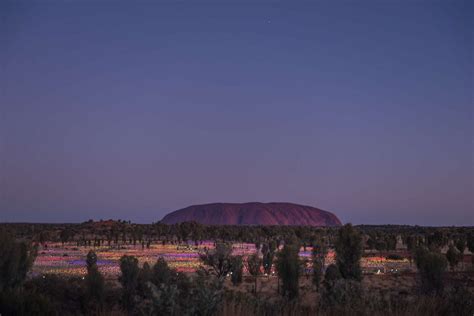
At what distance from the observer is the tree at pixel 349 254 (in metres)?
31.0

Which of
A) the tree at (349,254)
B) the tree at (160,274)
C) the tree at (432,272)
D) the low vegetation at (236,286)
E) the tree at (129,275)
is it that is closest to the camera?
the low vegetation at (236,286)

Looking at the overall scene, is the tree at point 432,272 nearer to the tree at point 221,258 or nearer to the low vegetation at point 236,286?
the low vegetation at point 236,286

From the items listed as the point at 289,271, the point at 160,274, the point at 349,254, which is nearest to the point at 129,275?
the point at 160,274

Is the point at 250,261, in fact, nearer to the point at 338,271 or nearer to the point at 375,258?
the point at 338,271

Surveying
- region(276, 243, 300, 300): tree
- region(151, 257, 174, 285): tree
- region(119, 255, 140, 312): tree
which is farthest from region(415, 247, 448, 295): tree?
region(119, 255, 140, 312): tree

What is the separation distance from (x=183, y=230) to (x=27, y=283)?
7871 cm

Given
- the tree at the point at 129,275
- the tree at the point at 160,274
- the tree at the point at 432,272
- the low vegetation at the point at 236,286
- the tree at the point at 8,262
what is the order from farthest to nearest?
1. the tree at the point at 160,274
2. the tree at the point at 432,272
3. the tree at the point at 129,275
4. the tree at the point at 8,262
5. the low vegetation at the point at 236,286

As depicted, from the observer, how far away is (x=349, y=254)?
3141cm

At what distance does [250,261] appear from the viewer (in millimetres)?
42875

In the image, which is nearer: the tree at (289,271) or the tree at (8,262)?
the tree at (8,262)

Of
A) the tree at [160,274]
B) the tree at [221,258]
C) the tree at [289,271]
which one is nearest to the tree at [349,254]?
the tree at [289,271]

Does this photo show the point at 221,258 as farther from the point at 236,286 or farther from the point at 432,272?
the point at 432,272

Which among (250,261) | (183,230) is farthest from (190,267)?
(183,230)

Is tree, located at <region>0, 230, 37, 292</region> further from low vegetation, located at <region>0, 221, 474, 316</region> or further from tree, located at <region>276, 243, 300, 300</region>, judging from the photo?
tree, located at <region>276, 243, 300, 300</region>
